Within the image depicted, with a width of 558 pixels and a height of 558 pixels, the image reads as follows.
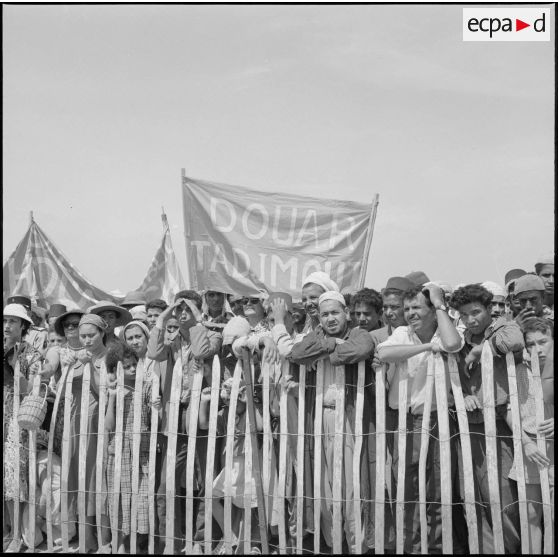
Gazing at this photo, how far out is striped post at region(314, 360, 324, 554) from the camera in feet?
20.7

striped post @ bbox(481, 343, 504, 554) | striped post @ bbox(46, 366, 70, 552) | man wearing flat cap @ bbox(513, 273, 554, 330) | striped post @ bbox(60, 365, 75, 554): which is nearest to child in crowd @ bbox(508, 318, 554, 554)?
striped post @ bbox(481, 343, 504, 554)

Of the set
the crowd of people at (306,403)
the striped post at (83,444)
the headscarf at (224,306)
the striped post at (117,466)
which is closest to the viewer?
the crowd of people at (306,403)

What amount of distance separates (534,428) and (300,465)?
171cm

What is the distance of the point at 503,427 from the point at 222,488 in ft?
7.19

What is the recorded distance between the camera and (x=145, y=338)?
753 cm

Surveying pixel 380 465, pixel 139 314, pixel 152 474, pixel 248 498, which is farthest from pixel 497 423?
pixel 139 314

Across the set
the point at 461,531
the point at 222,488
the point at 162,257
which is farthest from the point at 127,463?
the point at 162,257

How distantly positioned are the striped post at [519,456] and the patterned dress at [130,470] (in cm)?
287

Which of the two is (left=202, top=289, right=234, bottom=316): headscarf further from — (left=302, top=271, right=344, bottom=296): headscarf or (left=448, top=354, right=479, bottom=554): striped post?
(left=448, top=354, right=479, bottom=554): striped post

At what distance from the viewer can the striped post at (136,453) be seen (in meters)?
6.79

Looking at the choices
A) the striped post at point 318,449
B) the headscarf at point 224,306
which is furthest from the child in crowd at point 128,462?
the headscarf at point 224,306

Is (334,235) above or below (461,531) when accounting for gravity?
above

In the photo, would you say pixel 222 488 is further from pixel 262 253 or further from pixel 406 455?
pixel 262 253

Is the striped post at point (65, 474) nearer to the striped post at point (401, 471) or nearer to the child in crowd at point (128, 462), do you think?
the child in crowd at point (128, 462)
